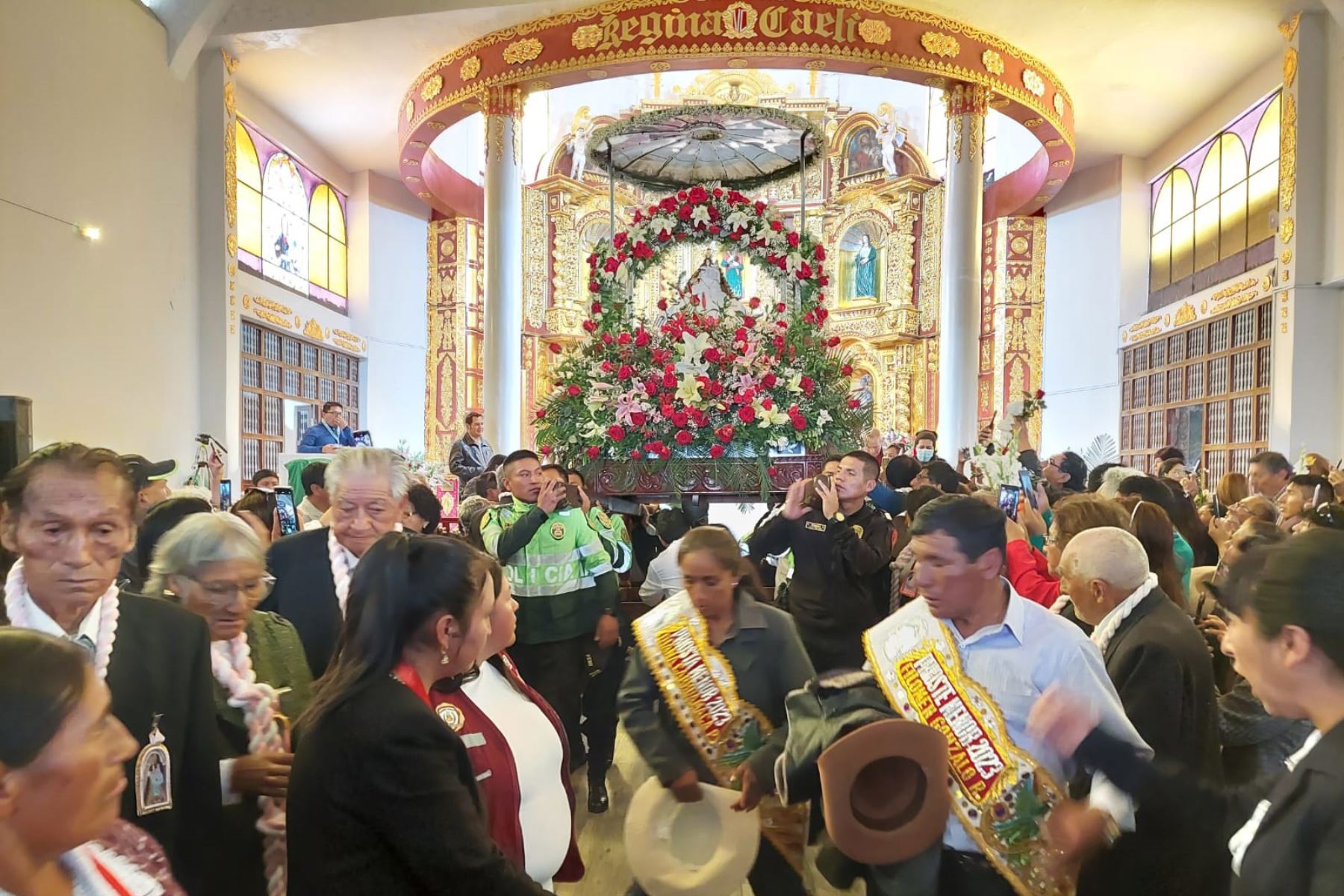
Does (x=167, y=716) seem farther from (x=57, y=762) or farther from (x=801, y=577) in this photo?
(x=801, y=577)

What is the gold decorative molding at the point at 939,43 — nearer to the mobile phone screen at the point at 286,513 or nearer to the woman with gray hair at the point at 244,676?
the mobile phone screen at the point at 286,513

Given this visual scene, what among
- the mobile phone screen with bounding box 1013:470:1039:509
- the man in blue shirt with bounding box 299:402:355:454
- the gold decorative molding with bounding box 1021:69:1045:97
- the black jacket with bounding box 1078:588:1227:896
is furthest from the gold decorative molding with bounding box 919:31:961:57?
the black jacket with bounding box 1078:588:1227:896

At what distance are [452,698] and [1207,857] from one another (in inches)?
78.2

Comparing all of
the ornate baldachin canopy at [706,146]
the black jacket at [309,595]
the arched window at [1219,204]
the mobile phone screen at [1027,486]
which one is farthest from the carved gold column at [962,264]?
the black jacket at [309,595]

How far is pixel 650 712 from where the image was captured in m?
2.73

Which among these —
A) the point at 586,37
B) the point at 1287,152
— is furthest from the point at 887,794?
the point at 1287,152

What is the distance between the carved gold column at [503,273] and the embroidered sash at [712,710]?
27.6ft

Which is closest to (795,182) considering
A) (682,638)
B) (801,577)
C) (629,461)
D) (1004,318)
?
(1004,318)

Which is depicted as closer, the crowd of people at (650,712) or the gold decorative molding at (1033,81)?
the crowd of people at (650,712)

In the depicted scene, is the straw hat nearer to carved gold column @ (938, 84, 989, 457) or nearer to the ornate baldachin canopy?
the ornate baldachin canopy

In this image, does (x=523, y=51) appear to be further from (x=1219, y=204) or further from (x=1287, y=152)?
(x=1219, y=204)

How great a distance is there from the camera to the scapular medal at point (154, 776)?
5.83 ft

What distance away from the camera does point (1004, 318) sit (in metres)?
15.7

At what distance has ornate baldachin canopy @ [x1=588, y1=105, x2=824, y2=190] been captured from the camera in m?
8.37
